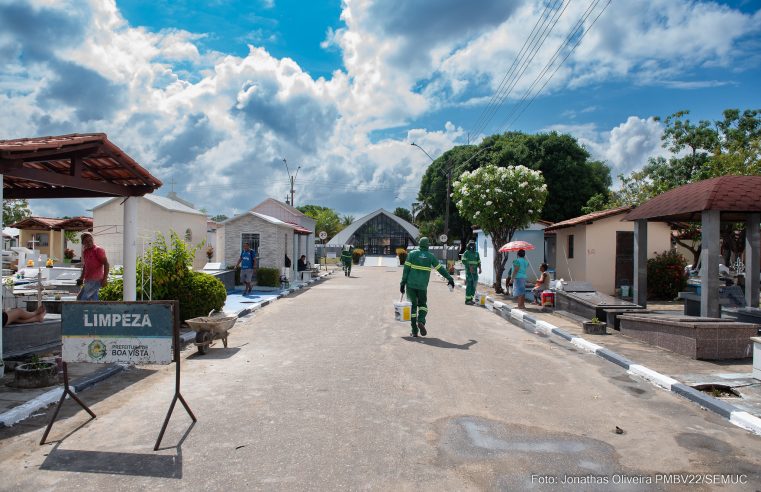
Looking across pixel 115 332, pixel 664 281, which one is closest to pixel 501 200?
pixel 664 281

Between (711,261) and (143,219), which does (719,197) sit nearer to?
(711,261)

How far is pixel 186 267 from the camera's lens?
11.8 meters

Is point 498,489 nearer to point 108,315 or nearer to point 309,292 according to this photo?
point 108,315

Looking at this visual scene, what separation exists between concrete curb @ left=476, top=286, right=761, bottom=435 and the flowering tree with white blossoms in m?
7.95

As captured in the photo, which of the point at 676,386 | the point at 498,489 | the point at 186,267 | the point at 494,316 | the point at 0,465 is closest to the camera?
the point at 498,489

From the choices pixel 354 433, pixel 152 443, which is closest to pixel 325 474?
pixel 354 433

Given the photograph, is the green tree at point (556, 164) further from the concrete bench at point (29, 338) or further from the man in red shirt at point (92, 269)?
the concrete bench at point (29, 338)

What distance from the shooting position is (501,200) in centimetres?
2112

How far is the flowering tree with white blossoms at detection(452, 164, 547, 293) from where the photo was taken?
2117cm

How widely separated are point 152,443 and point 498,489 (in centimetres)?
310

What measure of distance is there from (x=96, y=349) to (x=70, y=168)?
405 centimetres

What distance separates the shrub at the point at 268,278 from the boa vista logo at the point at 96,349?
57.0 feet

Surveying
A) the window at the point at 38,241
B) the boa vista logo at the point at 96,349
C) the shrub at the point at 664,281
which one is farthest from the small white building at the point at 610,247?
the window at the point at 38,241

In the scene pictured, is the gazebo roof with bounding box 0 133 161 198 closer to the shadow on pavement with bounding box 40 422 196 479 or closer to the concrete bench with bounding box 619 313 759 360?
the shadow on pavement with bounding box 40 422 196 479
